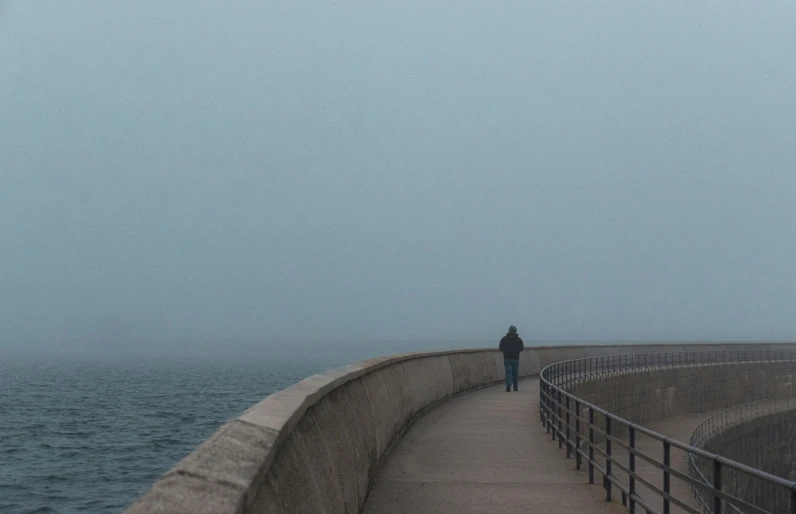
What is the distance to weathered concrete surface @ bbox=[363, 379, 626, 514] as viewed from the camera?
34.0 feet

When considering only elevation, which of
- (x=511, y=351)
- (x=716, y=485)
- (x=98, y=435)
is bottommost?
(x=98, y=435)

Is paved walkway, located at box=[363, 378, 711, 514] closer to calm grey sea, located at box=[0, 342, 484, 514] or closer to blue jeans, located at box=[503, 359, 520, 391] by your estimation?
calm grey sea, located at box=[0, 342, 484, 514]

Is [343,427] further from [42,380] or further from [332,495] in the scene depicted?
[42,380]

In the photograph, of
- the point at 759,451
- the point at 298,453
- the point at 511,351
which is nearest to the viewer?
the point at 298,453

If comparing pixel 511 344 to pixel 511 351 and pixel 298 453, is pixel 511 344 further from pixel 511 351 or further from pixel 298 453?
pixel 298 453

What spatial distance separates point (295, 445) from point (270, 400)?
557 millimetres

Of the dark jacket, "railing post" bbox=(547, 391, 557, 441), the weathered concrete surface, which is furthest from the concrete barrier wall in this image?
the weathered concrete surface

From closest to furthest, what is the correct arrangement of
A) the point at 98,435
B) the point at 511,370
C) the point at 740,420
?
the point at 511,370 → the point at 740,420 → the point at 98,435

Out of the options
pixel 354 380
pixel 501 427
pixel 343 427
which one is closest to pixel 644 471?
pixel 501 427

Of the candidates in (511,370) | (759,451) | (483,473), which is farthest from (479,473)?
(759,451)

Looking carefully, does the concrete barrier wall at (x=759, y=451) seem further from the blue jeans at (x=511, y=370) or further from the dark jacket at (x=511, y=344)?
the dark jacket at (x=511, y=344)

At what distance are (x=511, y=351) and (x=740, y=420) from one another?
18.5 meters

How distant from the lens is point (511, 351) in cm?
2739

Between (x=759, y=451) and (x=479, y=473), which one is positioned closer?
(x=479, y=473)
